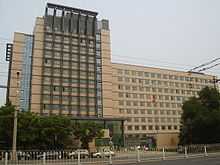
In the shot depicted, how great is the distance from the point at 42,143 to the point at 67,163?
2089 centimetres

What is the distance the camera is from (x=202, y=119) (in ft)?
145

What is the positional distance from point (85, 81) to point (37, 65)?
1206 centimetres

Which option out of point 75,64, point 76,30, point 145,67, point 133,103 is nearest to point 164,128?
point 133,103

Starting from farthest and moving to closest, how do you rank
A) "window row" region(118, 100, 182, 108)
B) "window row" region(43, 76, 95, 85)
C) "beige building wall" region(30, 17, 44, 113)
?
"window row" region(118, 100, 182, 108) < "window row" region(43, 76, 95, 85) < "beige building wall" region(30, 17, 44, 113)

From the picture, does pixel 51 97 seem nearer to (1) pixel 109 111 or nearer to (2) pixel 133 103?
(1) pixel 109 111

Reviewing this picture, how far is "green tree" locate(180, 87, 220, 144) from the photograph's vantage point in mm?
44250

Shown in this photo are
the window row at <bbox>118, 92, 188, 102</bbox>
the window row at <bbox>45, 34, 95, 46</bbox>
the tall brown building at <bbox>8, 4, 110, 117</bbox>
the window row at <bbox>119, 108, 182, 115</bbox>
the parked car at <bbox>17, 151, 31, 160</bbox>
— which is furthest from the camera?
the window row at <bbox>118, 92, 188, 102</bbox>

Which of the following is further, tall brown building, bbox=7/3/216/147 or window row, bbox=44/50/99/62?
window row, bbox=44/50/99/62

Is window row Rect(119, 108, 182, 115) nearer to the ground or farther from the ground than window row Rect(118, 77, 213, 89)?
nearer to the ground

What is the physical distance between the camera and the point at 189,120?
153 feet

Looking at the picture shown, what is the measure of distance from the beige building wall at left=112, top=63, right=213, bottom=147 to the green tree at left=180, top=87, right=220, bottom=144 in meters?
24.4

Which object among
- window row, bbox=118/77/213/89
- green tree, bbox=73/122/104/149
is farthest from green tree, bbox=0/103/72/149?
window row, bbox=118/77/213/89

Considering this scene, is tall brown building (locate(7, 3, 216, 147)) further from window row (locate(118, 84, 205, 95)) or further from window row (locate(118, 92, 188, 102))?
window row (locate(118, 84, 205, 95))

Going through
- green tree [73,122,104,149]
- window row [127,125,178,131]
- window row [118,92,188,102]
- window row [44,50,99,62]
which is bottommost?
green tree [73,122,104,149]
